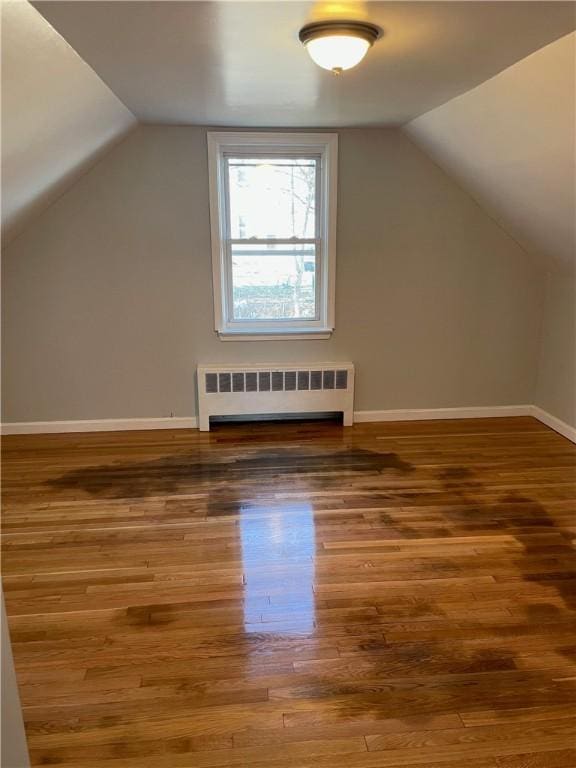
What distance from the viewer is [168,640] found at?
2201mm

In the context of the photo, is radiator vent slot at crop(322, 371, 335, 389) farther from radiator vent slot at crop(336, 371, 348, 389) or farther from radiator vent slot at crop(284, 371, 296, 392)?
radiator vent slot at crop(284, 371, 296, 392)

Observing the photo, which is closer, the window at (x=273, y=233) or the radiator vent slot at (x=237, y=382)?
the window at (x=273, y=233)

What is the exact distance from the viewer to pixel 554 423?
14.4ft

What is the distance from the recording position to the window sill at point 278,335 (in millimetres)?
4344

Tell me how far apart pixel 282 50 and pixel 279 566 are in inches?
88.9

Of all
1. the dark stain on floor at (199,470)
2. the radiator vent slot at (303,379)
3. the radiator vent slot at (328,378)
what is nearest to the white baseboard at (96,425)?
the dark stain on floor at (199,470)

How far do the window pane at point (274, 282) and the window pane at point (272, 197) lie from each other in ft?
0.42

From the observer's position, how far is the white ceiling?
1883 mm

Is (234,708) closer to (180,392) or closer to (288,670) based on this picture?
(288,670)

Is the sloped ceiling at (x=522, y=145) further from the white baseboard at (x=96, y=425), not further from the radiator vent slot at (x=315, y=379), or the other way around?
the white baseboard at (x=96, y=425)

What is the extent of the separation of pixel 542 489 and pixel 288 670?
2110 mm

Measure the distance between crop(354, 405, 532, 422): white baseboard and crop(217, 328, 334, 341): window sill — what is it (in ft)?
2.34

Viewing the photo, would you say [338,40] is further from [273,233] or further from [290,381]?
[290,381]

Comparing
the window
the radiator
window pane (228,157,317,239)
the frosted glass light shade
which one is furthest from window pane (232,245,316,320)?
the frosted glass light shade
